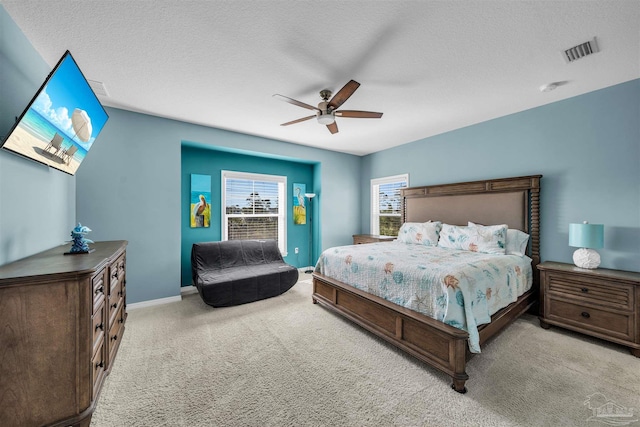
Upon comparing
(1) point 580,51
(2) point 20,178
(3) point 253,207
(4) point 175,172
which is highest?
(1) point 580,51

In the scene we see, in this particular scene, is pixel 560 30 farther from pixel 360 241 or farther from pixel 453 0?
pixel 360 241

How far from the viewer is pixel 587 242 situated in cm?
261

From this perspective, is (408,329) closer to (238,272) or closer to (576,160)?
(238,272)

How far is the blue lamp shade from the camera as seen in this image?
8.46 feet

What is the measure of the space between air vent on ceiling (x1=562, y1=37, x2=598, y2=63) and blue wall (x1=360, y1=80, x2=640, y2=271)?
1109 mm

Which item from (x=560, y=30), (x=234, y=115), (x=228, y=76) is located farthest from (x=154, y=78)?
(x=560, y=30)

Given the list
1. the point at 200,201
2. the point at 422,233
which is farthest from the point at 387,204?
the point at 200,201

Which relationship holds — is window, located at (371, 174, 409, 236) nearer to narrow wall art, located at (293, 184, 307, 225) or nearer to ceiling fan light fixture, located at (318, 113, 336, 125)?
narrow wall art, located at (293, 184, 307, 225)

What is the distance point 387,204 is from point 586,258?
3.29 metres

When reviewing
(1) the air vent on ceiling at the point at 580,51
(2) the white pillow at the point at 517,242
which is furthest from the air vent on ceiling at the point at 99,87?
(2) the white pillow at the point at 517,242

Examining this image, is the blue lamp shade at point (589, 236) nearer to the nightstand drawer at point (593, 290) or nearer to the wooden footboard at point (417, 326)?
the nightstand drawer at point (593, 290)

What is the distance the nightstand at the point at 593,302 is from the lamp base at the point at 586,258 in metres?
0.07

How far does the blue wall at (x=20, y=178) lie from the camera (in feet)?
5.37

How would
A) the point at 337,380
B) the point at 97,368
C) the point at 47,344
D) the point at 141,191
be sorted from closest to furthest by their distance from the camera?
the point at 47,344 → the point at 97,368 → the point at 337,380 → the point at 141,191
